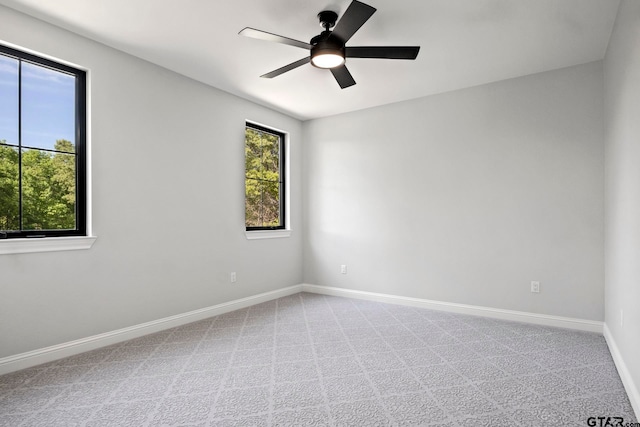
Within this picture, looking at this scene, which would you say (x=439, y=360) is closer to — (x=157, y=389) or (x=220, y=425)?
(x=220, y=425)

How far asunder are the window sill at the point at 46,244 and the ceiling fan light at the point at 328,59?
7.49ft

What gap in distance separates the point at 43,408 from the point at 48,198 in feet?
5.03

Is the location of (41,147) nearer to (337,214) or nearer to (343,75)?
(343,75)

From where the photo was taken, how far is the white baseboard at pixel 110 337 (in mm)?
2586

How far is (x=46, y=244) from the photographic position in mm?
2727

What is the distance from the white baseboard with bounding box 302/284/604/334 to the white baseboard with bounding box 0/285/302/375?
116 centimetres

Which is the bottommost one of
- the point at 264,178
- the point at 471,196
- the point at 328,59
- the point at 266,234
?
the point at 266,234

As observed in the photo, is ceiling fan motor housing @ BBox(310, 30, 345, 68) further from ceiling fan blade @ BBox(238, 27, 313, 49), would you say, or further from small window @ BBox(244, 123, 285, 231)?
small window @ BBox(244, 123, 285, 231)

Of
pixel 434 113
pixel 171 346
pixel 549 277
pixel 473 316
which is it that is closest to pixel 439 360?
pixel 473 316

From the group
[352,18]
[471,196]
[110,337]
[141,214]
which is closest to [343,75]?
[352,18]

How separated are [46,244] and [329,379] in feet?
7.54

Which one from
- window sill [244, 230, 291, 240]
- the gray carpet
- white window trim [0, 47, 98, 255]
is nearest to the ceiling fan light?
white window trim [0, 47, 98, 255]

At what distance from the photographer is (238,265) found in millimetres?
4359

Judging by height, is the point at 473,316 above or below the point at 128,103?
below
